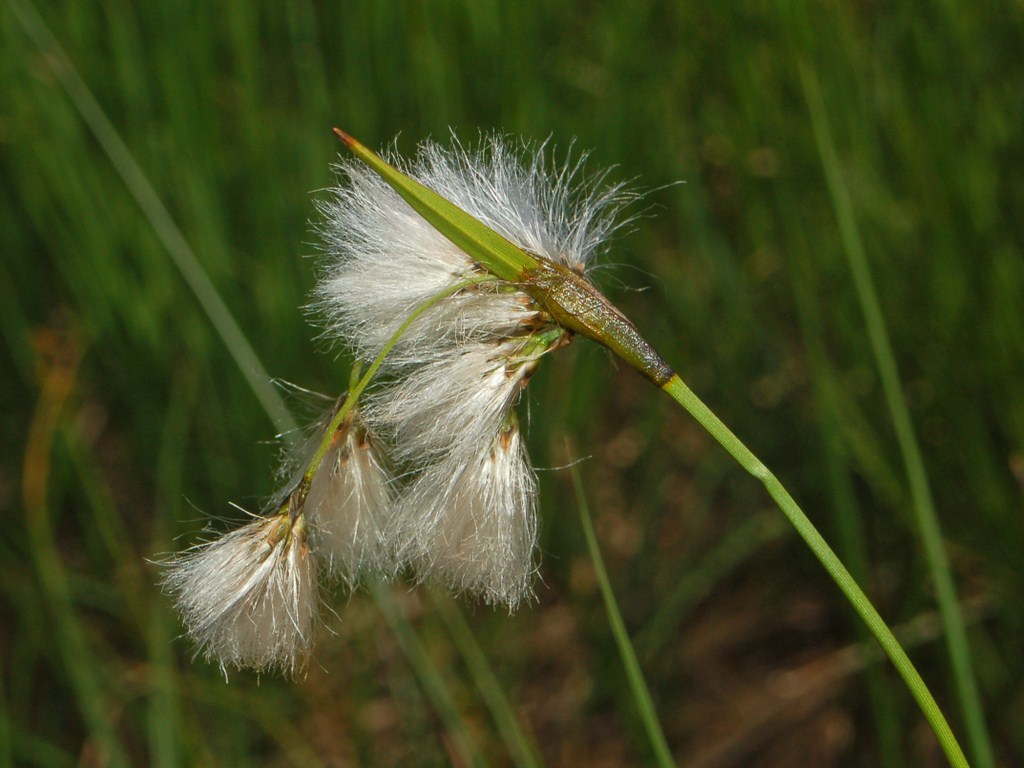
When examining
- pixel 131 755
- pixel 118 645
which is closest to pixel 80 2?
pixel 118 645

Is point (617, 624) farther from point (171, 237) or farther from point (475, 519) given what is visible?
point (171, 237)

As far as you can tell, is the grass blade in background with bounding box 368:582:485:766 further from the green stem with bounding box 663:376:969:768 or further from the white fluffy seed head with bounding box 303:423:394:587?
the green stem with bounding box 663:376:969:768

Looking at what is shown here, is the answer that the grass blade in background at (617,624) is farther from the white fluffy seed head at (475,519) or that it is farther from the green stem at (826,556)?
the green stem at (826,556)

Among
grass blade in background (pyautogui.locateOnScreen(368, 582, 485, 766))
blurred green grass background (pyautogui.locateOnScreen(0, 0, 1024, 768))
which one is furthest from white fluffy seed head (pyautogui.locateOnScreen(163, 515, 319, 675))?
blurred green grass background (pyautogui.locateOnScreen(0, 0, 1024, 768))

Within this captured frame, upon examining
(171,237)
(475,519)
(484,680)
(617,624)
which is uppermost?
(171,237)

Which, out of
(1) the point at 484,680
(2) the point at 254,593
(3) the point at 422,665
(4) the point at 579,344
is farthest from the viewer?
(4) the point at 579,344

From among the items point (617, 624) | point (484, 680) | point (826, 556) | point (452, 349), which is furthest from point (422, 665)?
point (826, 556)

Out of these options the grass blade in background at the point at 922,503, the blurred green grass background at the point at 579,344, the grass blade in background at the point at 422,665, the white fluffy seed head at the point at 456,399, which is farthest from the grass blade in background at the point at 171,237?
the grass blade in background at the point at 922,503

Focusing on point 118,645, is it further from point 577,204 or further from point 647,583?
point 577,204
